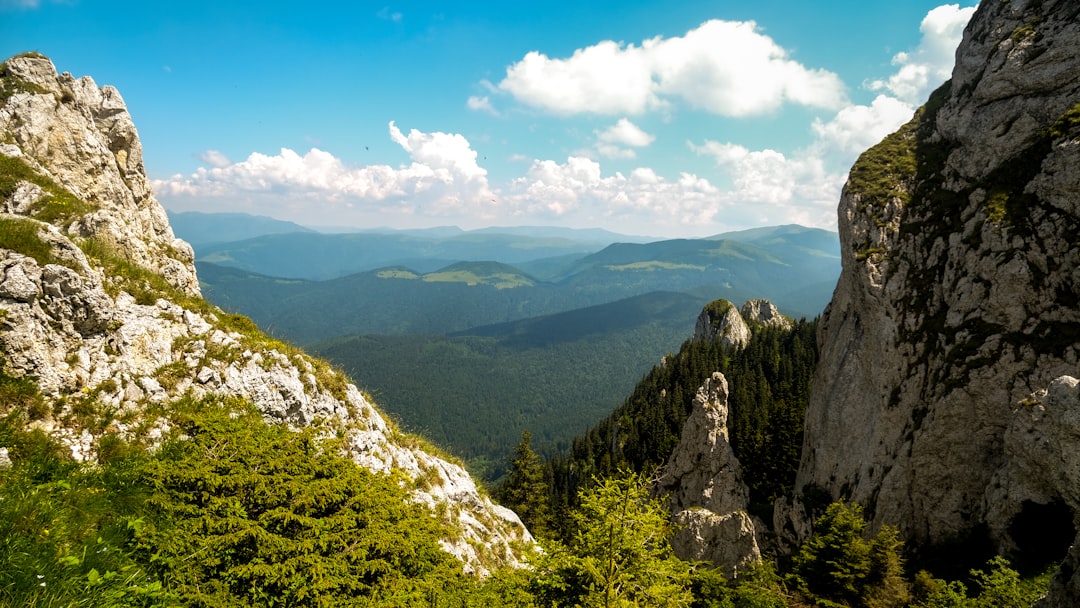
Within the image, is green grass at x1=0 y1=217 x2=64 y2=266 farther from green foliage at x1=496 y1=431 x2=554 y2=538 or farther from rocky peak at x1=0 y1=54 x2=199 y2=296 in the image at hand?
green foliage at x1=496 y1=431 x2=554 y2=538

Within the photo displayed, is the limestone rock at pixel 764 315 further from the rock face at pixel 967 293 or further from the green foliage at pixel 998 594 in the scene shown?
the green foliage at pixel 998 594

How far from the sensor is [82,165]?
2516 cm

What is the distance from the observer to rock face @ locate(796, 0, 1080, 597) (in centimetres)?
2539

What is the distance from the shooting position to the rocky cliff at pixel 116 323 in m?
13.0

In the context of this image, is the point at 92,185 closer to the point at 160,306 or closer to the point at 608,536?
the point at 160,306

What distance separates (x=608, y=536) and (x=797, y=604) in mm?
15438

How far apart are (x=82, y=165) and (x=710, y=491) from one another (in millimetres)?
59095

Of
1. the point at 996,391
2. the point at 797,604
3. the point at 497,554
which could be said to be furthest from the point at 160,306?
the point at 996,391

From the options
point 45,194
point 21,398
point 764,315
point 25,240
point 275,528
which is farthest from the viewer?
point 764,315

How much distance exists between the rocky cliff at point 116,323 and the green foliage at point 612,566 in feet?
20.1

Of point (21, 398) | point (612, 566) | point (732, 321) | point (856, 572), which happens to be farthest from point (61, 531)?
point (732, 321)

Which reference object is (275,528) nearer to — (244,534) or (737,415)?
(244,534)

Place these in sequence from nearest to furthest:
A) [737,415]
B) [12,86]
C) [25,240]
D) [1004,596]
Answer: [25,240] < [1004,596] < [12,86] < [737,415]

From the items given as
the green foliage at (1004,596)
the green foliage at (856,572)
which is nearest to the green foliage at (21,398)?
the green foliage at (856,572)
